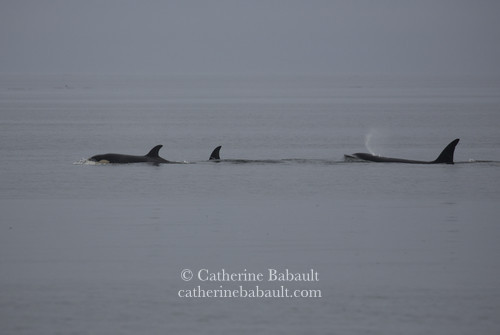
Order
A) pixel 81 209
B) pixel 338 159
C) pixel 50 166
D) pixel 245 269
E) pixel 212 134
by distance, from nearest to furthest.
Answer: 1. pixel 245 269
2. pixel 81 209
3. pixel 50 166
4. pixel 338 159
5. pixel 212 134

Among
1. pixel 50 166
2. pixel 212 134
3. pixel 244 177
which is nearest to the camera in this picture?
pixel 244 177

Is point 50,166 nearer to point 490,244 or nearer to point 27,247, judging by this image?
point 27,247

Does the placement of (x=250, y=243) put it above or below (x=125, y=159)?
below

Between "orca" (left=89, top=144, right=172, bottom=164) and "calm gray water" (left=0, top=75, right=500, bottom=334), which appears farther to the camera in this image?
"orca" (left=89, top=144, right=172, bottom=164)

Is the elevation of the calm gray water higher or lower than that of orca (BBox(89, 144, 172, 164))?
lower

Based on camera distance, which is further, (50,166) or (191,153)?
(191,153)

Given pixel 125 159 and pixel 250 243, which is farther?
pixel 125 159

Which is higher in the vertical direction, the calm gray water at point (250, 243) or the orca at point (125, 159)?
the orca at point (125, 159)

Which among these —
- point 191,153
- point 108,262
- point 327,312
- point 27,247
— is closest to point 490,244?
point 327,312

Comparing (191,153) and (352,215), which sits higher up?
(191,153)

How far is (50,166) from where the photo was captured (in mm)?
39062

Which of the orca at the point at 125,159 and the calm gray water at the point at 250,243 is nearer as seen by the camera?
the calm gray water at the point at 250,243

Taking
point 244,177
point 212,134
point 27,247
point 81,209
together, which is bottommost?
point 27,247

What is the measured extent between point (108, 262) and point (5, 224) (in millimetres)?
5467
